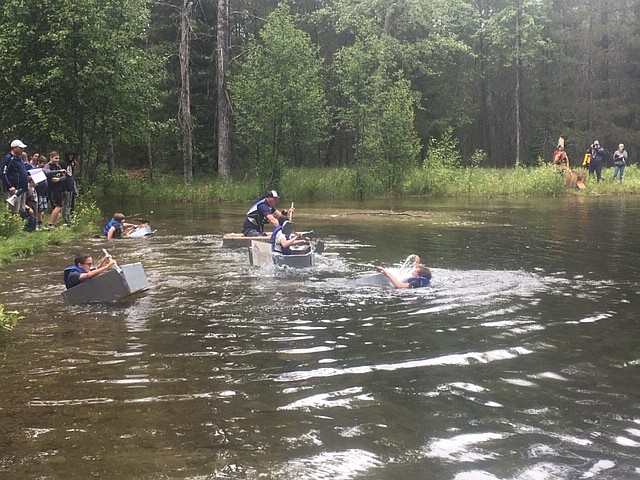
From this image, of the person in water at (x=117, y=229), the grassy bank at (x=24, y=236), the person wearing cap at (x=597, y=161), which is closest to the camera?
the grassy bank at (x=24, y=236)

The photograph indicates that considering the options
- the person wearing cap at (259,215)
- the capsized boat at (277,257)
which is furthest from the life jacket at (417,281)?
the person wearing cap at (259,215)

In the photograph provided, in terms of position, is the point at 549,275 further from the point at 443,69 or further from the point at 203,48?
the point at 443,69

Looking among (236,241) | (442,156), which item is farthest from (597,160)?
(236,241)

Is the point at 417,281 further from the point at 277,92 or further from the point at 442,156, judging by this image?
the point at 442,156

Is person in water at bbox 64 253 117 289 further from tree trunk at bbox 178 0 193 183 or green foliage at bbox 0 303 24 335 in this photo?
tree trunk at bbox 178 0 193 183

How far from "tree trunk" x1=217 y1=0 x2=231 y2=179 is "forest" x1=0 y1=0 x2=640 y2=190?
7 cm

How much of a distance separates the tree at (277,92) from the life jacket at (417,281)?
65.0 ft

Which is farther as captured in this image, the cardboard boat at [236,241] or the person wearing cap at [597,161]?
the person wearing cap at [597,161]

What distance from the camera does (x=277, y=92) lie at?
28.8 metres

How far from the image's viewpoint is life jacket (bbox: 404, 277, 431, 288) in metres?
9.84

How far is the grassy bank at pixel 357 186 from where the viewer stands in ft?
94.2

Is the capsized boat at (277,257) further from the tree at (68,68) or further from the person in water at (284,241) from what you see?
the tree at (68,68)

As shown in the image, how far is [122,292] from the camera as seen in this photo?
29.3 feet

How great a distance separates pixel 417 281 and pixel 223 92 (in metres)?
23.8
